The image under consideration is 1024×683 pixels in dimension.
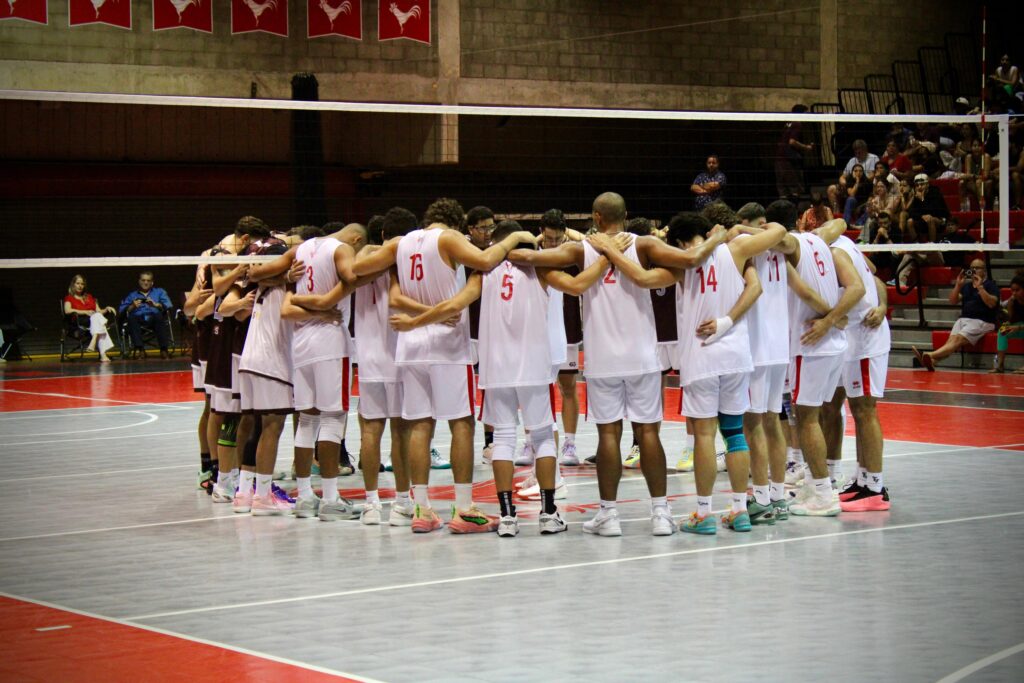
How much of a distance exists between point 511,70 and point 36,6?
336 inches

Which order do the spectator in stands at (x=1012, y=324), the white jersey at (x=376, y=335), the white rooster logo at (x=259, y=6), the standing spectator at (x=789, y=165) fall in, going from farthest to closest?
the white rooster logo at (x=259, y=6) < the standing spectator at (x=789, y=165) < the spectator in stands at (x=1012, y=324) < the white jersey at (x=376, y=335)

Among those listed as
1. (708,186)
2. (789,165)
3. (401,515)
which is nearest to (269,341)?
(401,515)

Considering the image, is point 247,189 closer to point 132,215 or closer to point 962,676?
point 132,215

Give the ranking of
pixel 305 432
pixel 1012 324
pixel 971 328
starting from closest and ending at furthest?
pixel 305 432, pixel 1012 324, pixel 971 328

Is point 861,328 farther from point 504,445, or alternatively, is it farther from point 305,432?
point 305,432

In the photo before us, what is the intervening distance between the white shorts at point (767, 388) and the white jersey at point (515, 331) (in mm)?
1291

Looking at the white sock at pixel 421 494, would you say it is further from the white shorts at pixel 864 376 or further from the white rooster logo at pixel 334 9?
the white rooster logo at pixel 334 9

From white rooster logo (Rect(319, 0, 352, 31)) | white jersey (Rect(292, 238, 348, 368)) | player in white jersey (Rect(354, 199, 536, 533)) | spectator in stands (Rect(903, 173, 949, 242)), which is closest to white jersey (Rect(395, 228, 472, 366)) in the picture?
player in white jersey (Rect(354, 199, 536, 533))

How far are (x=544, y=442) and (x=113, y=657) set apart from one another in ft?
10.7

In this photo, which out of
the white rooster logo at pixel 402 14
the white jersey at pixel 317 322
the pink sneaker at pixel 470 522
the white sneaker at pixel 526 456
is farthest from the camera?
the white rooster logo at pixel 402 14

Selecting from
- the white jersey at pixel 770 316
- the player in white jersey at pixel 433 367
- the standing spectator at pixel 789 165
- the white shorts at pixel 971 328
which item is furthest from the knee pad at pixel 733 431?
the standing spectator at pixel 789 165

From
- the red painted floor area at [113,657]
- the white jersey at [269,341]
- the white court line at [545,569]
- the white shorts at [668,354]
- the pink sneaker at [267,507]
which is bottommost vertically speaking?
the white court line at [545,569]

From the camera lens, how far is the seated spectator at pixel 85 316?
77.5ft

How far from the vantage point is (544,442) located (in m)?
8.27
